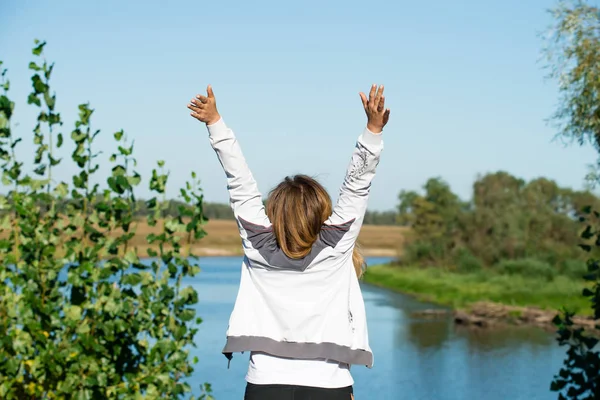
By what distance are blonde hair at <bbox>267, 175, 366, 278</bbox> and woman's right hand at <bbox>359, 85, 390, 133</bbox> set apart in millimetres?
219

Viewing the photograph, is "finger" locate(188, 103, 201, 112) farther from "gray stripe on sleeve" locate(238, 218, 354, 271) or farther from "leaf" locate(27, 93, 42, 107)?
"leaf" locate(27, 93, 42, 107)

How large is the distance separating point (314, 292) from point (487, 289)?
29.9 m

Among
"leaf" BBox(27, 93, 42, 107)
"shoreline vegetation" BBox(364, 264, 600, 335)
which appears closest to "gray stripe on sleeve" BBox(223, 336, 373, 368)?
"leaf" BBox(27, 93, 42, 107)

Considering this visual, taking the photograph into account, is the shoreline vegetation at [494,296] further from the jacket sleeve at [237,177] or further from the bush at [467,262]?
the jacket sleeve at [237,177]

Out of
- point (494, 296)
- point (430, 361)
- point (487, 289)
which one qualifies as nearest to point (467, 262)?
point (487, 289)

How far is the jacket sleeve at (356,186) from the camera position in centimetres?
201

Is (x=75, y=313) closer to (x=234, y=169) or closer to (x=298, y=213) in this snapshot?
(x=234, y=169)

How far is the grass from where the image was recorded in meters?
26.8

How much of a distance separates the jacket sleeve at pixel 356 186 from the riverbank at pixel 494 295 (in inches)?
786

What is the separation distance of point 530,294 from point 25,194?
26.4m

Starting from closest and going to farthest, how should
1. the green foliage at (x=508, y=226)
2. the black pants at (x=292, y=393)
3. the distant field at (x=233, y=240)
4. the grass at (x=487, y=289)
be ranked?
the black pants at (x=292, y=393)
the grass at (x=487, y=289)
the green foliage at (x=508, y=226)
the distant field at (x=233, y=240)

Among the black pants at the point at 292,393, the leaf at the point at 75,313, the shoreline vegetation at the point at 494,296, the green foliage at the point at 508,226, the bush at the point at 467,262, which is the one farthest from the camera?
the bush at the point at 467,262

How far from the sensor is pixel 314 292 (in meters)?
1.99

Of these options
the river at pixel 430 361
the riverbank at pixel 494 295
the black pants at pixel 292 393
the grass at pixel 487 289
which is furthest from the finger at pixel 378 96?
the grass at pixel 487 289
